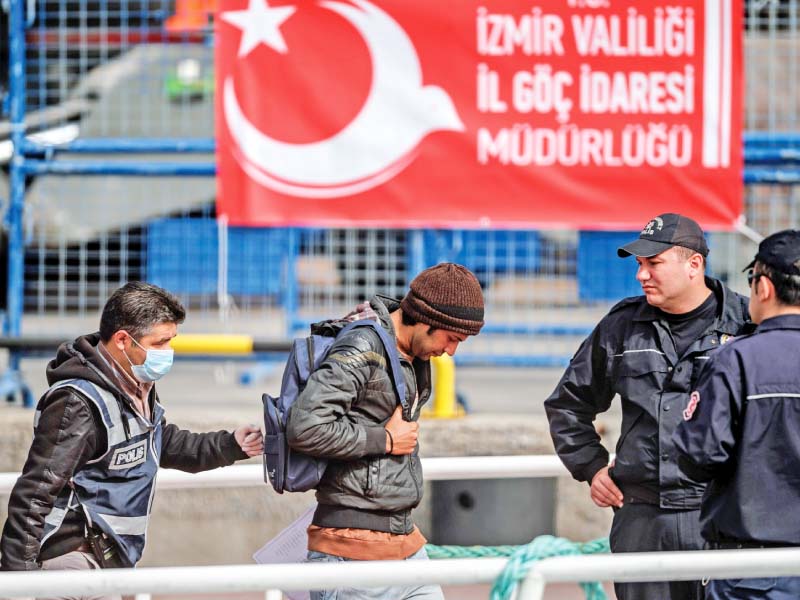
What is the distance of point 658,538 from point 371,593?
94cm

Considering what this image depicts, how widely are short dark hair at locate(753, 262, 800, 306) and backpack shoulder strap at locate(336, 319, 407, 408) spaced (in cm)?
107

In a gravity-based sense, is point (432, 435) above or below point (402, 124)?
below

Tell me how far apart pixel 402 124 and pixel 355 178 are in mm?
399

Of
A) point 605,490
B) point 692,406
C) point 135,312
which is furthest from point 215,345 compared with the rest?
point 692,406

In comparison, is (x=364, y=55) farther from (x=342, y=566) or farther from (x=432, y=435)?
(x=342, y=566)

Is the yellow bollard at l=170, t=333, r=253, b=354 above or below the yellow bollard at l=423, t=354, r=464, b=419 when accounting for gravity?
above

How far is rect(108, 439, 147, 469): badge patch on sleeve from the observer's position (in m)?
3.44

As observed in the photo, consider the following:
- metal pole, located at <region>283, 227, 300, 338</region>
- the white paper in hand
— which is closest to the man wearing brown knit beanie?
the white paper in hand

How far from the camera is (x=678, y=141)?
6.69 m

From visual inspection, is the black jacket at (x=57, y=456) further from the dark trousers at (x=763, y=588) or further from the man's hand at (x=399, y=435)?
the dark trousers at (x=763, y=588)

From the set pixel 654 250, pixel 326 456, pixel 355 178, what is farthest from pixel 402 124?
pixel 326 456

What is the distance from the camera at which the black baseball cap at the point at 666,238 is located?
3904 millimetres

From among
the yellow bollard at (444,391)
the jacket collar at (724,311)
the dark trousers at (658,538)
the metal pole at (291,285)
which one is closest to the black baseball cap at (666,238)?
the jacket collar at (724,311)

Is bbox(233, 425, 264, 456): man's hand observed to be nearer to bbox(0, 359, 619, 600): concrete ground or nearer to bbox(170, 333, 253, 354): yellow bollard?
bbox(0, 359, 619, 600): concrete ground
